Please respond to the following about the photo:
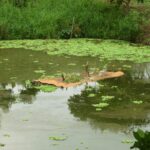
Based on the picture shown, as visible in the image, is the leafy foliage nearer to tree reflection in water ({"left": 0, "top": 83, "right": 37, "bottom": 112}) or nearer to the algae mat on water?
tree reflection in water ({"left": 0, "top": 83, "right": 37, "bottom": 112})

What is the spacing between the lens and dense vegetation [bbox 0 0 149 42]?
71.3 ft

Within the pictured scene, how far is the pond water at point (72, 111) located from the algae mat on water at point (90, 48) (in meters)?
1.66

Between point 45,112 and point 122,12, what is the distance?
40.3 feet

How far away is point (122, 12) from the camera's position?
73.8ft

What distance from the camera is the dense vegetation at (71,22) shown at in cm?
2172

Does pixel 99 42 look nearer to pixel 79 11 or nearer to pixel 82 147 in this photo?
pixel 79 11

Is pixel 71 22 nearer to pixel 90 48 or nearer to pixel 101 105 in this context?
pixel 90 48

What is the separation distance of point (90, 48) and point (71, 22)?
3143 mm

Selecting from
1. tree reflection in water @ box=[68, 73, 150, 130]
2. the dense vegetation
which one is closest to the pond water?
tree reflection in water @ box=[68, 73, 150, 130]

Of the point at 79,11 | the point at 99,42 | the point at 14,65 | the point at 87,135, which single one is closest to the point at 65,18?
the point at 79,11

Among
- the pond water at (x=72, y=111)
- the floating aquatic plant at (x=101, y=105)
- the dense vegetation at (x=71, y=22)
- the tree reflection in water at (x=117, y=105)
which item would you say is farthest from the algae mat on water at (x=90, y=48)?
the floating aquatic plant at (x=101, y=105)

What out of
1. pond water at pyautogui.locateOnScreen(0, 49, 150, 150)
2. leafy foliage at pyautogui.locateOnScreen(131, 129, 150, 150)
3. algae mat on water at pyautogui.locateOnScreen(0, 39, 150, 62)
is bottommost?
pond water at pyautogui.locateOnScreen(0, 49, 150, 150)

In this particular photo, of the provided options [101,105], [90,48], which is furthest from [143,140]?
[90,48]

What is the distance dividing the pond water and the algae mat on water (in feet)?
5.46
